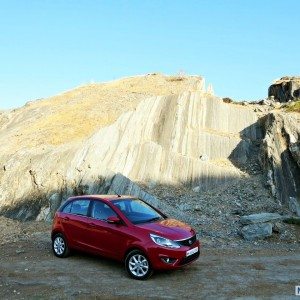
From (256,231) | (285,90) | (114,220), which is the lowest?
(256,231)

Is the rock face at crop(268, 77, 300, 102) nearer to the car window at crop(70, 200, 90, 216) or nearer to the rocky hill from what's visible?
the rocky hill

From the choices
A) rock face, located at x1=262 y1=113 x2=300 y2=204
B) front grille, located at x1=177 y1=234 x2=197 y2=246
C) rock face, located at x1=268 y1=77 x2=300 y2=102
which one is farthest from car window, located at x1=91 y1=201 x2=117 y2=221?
rock face, located at x1=268 y1=77 x2=300 y2=102

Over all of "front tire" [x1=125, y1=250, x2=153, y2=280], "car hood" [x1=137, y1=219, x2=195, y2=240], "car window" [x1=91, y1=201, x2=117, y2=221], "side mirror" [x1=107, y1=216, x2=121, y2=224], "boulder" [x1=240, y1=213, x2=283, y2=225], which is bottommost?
"boulder" [x1=240, y1=213, x2=283, y2=225]

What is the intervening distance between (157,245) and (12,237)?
7.20m

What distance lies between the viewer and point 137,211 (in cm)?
1070

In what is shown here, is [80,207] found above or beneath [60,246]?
above

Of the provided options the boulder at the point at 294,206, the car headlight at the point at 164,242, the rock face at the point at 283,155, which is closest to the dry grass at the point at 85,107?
the rock face at the point at 283,155

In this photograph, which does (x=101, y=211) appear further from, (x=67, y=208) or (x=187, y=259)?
(x=187, y=259)

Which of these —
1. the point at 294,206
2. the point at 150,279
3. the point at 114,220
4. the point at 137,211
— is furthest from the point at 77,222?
the point at 294,206

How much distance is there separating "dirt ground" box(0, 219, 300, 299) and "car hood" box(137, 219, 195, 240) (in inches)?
37.9

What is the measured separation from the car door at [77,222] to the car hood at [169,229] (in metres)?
1.78

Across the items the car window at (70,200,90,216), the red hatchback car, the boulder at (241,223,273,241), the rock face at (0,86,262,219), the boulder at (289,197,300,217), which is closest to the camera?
the red hatchback car

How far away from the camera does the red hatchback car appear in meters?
9.35

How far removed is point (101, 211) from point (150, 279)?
2.18 metres
